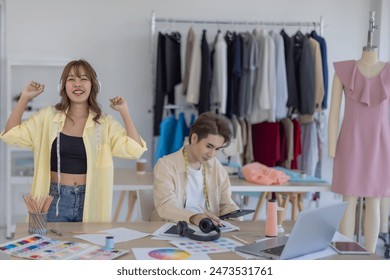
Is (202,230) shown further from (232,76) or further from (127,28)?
(127,28)

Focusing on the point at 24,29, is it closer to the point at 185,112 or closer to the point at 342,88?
the point at 185,112

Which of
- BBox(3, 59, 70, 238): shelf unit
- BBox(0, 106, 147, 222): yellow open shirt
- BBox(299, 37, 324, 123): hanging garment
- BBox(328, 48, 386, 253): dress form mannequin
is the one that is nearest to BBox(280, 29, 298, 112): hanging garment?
BBox(299, 37, 324, 123): hanging garment

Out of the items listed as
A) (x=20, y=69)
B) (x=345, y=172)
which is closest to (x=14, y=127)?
(x=345, y=172)

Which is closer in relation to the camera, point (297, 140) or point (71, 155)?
point (71, 155)

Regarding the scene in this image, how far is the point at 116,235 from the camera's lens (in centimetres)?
254

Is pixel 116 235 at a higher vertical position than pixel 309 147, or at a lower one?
lower

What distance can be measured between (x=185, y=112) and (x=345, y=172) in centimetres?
243

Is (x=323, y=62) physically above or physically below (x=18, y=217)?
above

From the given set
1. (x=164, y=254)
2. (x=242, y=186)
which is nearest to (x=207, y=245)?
(x=164, y=254)

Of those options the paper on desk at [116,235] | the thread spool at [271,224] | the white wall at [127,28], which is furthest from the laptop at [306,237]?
the white wall at [127,28]

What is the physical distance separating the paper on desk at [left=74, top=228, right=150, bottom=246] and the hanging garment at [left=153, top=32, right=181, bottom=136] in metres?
3.24

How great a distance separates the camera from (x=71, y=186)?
287cm

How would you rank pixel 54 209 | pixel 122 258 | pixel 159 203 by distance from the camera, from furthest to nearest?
pixel 159 203, pixel 54 209, pixel 122 258

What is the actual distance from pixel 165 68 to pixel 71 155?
9.95 ft
